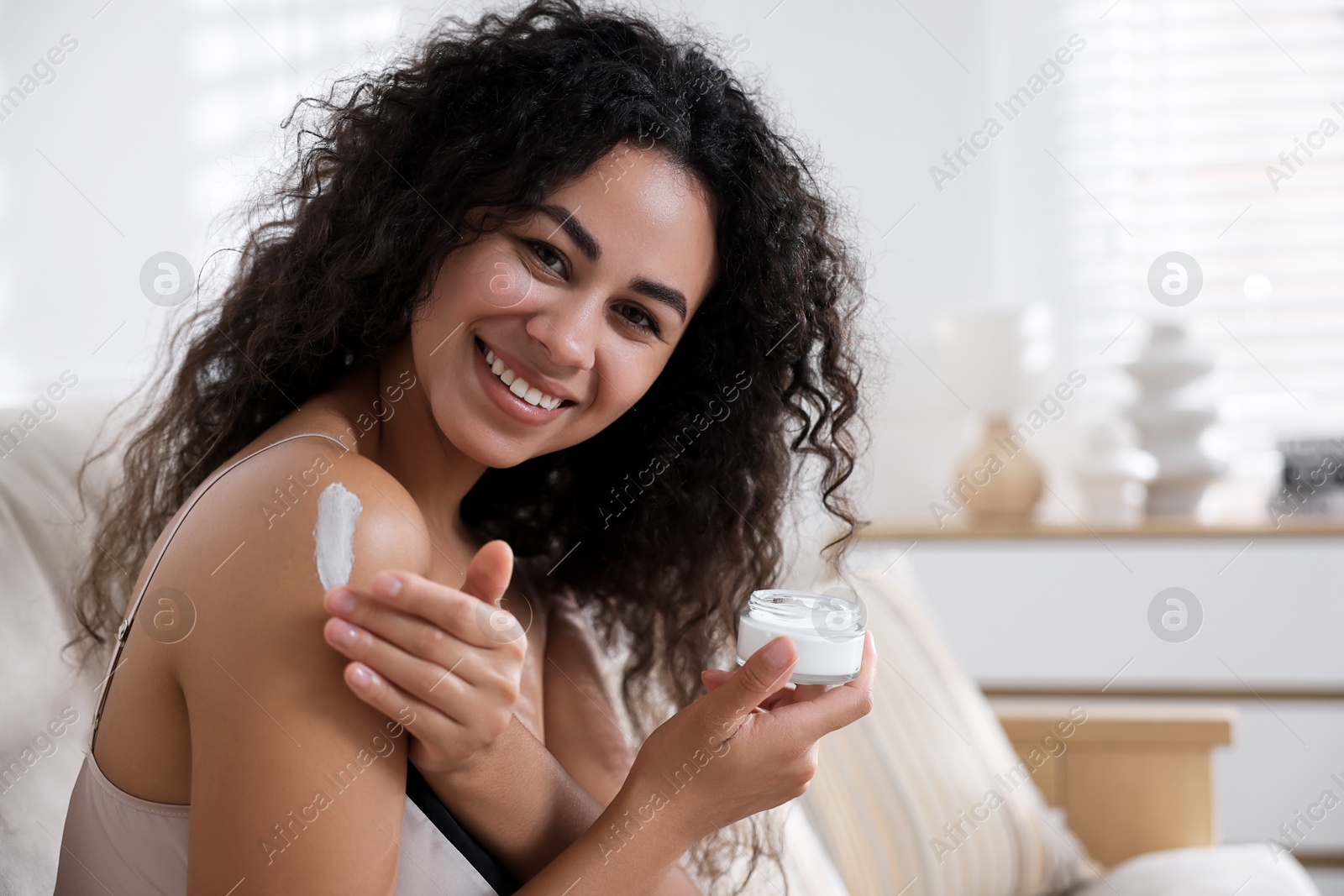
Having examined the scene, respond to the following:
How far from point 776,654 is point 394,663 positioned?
29 cm

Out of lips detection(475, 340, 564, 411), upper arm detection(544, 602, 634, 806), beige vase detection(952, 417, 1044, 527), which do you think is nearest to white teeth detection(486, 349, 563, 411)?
lips detection(475, 340, 564, 411)

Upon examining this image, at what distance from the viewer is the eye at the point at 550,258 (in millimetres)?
909

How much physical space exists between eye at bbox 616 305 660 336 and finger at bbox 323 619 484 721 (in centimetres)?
39

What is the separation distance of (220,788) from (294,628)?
4.6 inches

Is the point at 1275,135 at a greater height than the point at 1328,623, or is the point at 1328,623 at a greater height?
the point at 1275,135

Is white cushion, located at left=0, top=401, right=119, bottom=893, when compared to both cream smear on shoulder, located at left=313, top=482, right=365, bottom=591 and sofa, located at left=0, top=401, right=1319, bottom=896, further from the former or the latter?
cream smear on shoulder, located at left=313, top=482, right=365, bottom=591

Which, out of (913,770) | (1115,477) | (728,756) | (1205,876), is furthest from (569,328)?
(1115,477)

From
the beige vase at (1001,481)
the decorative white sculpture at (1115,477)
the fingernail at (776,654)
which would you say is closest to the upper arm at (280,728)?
the fingernail at (776,654)

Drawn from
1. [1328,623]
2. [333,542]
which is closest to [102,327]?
[333,542]

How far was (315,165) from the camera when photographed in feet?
3.45

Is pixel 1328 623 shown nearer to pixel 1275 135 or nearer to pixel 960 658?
pixel 960 658

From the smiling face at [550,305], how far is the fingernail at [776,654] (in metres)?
0.29

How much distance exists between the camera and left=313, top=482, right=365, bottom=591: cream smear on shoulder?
71 centimetres

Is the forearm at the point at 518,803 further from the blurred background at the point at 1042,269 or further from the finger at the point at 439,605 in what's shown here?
the blurred background at the point at 1042,269
